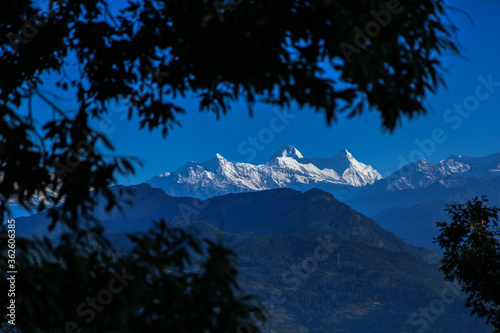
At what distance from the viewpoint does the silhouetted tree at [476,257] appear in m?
13.1

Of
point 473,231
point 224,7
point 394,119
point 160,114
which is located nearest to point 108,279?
point 160,114

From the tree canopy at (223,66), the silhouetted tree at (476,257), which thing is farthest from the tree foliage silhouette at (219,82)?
the silhouetted tree at (476,257)

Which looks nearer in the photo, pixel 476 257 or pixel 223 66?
pixel 223 66

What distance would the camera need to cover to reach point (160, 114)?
675 cm

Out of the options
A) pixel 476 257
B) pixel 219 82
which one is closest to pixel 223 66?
pixel 219 82

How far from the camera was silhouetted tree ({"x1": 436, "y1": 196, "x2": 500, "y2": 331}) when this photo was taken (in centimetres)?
1306

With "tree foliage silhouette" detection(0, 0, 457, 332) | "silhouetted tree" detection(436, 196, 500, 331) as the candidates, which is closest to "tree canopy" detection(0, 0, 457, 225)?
"tree foliage silhouette" detection(0, 0, 457, 332)

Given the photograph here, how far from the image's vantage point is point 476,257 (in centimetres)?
1338

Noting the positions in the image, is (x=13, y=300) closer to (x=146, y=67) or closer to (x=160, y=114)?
(x=160, y=114)

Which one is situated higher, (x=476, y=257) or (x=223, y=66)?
(x=223, y=66)

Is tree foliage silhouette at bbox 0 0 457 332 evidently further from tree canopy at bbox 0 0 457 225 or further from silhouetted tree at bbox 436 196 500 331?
silhouetted tree at bbox 436 196 500 331

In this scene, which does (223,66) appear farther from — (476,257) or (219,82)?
(476,257)

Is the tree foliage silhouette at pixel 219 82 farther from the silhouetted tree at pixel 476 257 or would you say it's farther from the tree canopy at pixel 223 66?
the silhouetted tree at pixel 476 257

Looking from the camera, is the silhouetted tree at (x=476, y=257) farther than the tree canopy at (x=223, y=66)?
Yes
